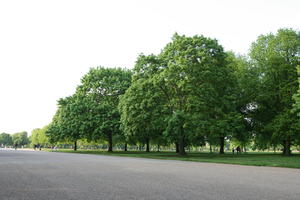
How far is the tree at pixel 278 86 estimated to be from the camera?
1442 inches

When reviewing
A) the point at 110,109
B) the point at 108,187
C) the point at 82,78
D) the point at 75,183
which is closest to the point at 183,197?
the point at 108,187

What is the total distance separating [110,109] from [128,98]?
11.8 m

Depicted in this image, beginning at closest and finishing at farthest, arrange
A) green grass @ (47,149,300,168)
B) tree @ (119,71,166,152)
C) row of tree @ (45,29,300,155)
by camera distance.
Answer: green grass @ (47,149,300,168)
row of tree @ (45,29,300,155)
tree @ (119,71,166,152)

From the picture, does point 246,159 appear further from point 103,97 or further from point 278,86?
point 103,97

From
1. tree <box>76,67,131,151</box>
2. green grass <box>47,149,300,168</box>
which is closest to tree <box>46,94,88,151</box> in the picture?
tree <box>76,67,131,151</box>

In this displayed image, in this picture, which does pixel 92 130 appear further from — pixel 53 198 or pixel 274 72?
pixel 53 198

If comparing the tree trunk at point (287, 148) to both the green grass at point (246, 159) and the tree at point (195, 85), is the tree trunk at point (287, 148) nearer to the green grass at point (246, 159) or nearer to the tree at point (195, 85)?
the green grass at point (246, 159)

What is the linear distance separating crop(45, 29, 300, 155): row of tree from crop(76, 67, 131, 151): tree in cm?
20

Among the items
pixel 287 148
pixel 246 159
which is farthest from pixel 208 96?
pixel 287 148

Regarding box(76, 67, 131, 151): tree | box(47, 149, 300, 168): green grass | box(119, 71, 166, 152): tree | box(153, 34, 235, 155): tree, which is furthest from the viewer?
box(76, 67, 131, 151): tree

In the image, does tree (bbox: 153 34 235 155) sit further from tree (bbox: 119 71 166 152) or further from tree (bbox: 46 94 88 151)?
tree (bbox: 46 94 88 151)

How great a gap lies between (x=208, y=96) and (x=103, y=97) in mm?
22187

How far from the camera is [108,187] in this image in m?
8.51

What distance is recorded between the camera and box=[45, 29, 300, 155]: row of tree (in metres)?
31.6
